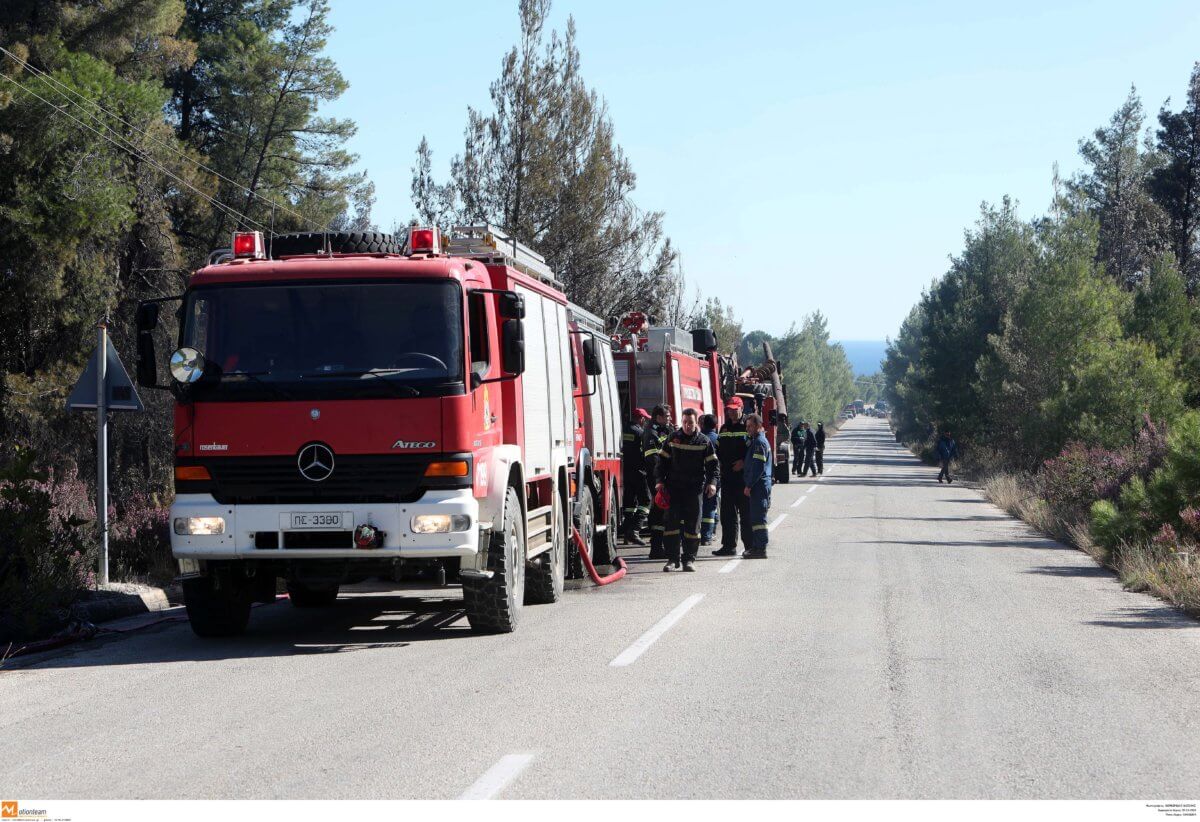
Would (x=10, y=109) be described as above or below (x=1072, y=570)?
above

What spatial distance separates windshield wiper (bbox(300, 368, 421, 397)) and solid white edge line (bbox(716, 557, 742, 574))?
7.05 metres

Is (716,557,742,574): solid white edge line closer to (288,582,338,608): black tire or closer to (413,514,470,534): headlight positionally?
(288,582,338,608): black tire

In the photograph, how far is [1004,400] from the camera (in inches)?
1724

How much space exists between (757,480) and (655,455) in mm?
2550

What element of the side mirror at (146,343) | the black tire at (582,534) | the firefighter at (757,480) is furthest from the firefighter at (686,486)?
the side mirror at (146,343)

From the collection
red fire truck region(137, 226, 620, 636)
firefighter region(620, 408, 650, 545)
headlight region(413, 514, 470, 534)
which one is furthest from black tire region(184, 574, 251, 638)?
firefighter region(620, 408, 650, 545)

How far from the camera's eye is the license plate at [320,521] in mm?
9812

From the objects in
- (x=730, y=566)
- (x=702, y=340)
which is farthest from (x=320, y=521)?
(x=702, y=340)

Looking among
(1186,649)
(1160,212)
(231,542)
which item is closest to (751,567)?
(1186,649)

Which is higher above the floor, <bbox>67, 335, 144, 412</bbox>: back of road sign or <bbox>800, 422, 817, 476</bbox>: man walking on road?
<bbox>67, 335, 144, 412</bbox>: back of road sign

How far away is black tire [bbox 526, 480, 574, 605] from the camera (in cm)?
1280

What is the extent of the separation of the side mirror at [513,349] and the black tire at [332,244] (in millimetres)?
1275

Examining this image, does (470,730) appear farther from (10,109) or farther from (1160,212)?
(1160,212)

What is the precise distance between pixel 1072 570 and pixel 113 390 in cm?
1095
